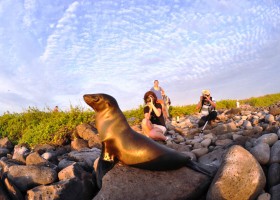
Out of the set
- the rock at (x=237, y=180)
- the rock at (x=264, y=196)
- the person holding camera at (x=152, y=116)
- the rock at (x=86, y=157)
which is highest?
the person holding camera at (x=152, y=116)

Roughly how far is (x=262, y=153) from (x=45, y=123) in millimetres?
8622

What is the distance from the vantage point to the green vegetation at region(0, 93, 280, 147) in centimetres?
1077

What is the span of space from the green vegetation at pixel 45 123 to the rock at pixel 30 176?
4898 mm

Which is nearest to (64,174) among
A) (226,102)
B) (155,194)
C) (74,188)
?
(74,188)

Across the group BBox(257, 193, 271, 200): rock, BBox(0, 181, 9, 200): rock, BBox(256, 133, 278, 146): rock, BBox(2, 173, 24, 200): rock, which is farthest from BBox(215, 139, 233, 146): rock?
BBox(0, 181, 9, 200): rock

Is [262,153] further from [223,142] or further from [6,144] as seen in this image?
[6,144]

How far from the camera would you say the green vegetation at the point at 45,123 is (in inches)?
424

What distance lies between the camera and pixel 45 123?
12078mm

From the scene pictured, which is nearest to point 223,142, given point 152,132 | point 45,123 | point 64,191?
point 152,132

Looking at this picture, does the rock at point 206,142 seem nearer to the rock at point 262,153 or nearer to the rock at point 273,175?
the rock at point 262,153

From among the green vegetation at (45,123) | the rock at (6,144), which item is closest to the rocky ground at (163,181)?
the green vegetation at (45,123)

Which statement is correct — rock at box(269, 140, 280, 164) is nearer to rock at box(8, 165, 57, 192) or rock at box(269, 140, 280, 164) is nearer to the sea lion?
the sea lion

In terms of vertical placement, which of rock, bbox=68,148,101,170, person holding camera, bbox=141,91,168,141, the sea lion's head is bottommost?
rock, bbox=68,148,101,170

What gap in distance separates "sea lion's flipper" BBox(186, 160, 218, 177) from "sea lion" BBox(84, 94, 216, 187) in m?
0.02
